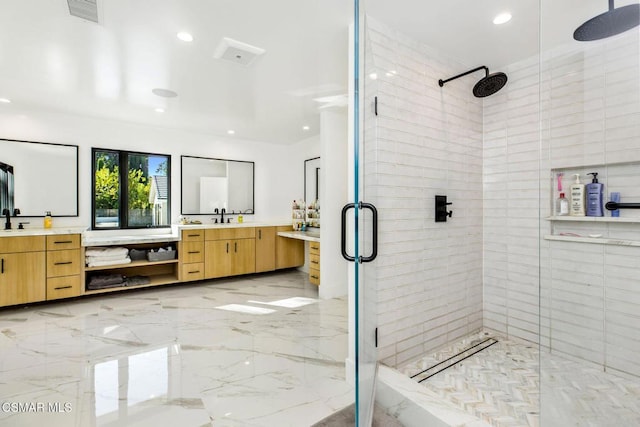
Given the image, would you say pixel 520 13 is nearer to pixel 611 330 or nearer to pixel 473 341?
pixel 611 330

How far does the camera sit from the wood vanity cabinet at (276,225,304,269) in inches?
211

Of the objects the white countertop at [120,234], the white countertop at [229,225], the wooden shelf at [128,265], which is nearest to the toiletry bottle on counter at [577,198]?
the white countertop at [120,234]

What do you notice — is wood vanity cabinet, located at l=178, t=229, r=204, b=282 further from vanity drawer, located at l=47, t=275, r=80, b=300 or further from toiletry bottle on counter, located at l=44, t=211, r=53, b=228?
toiletry bottle on counter, located at l=44, t=211, r=53, b=228

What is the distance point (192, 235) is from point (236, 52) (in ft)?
9.55

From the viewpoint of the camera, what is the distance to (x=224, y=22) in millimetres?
2127

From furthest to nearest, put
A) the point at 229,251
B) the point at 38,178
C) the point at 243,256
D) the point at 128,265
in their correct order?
the point at 243,256, the point at 229,251, the point at 128,265, the point at 38,178

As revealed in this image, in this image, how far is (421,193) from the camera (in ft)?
7.61

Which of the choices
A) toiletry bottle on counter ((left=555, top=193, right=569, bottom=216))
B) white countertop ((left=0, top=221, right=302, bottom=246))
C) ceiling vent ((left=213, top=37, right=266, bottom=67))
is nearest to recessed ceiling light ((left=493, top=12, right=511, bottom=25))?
toiletry bottle on counter ((left=555, top=193, right=569, bottom=216))

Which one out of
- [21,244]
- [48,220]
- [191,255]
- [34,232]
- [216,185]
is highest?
[216,185]

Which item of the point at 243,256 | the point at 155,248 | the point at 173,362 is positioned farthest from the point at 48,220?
the point at 173,362

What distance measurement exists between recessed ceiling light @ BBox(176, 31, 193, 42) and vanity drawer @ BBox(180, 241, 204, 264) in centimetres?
298

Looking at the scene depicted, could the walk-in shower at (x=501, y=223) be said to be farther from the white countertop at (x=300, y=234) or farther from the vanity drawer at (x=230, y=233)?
the vanity drawer at (x=230, y=233)

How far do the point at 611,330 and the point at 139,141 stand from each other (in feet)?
18.1

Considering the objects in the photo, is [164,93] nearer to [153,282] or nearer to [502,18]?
[153,282]
